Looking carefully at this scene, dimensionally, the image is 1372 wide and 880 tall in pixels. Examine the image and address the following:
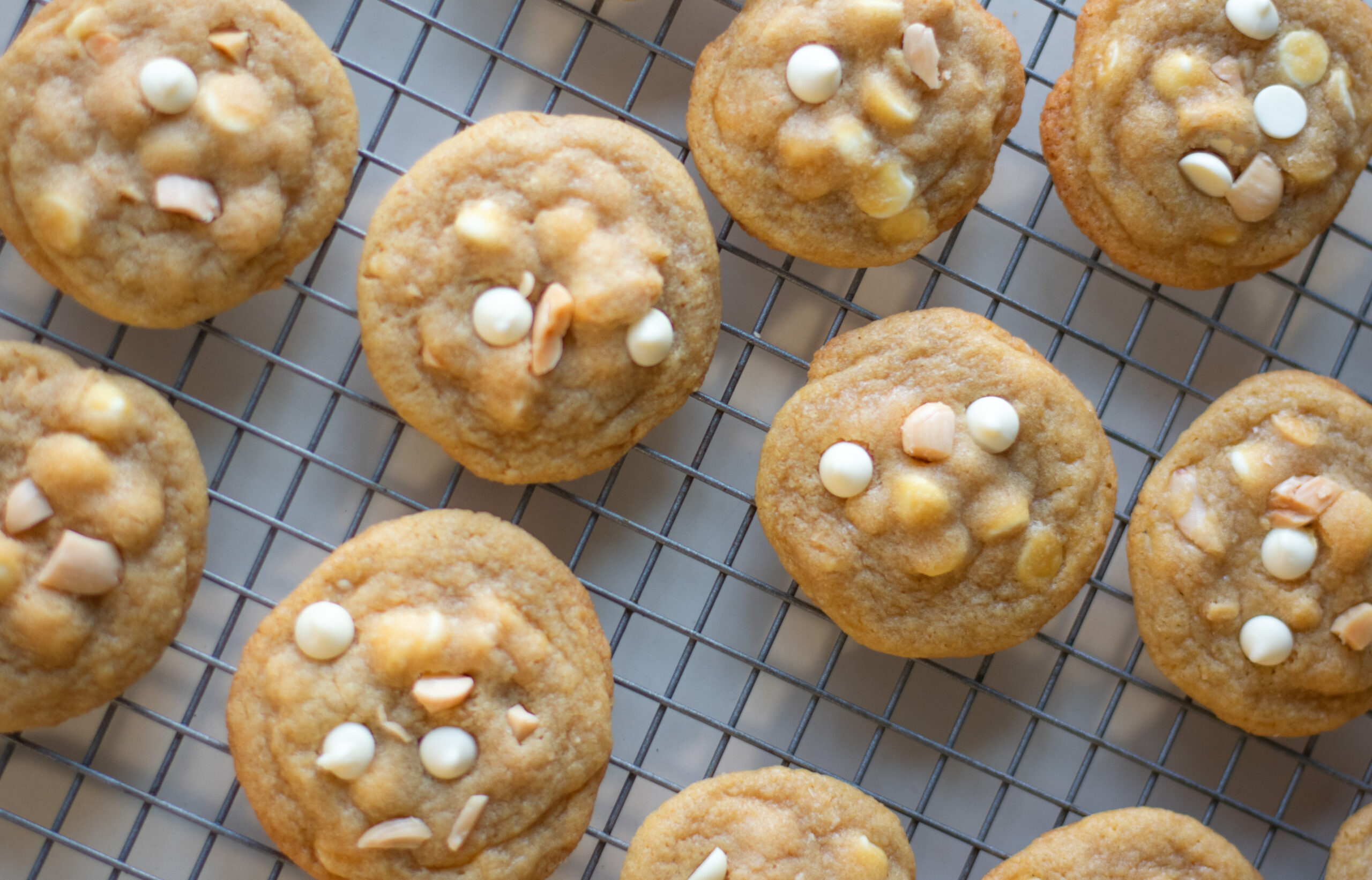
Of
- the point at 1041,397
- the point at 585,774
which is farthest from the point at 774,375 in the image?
the point at 585,774

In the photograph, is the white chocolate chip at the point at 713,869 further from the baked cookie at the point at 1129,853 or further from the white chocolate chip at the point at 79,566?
the white chocolate chip at the point at 79,566

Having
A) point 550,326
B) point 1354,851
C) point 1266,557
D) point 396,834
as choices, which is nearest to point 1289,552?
point 1266,557

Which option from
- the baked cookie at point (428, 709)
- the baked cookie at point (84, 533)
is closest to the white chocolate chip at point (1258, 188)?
the baked cookie at point (428, 709)

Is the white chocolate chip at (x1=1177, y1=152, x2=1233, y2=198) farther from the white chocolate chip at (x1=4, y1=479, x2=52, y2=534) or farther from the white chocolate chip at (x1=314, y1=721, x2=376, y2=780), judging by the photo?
the white chocolate chip at (x1=4, y1=479, x2=52, y2=534)

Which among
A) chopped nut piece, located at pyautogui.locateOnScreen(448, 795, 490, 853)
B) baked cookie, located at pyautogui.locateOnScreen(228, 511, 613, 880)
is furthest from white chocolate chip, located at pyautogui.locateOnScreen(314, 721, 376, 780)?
chopped nut piece, located at pyautogui.locateOnScreen(448, 795, 490, 853)

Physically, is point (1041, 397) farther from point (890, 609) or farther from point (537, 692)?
point (537, 692)

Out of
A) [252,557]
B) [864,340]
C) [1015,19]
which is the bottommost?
[252,557]
